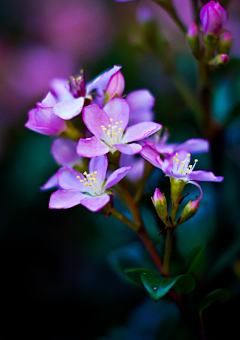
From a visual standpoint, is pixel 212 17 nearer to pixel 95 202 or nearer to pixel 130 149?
pixel 130 149

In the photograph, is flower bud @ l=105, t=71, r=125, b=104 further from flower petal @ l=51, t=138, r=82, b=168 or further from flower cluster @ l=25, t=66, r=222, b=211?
flower petal @ l=51, t=138, r=82, b=168

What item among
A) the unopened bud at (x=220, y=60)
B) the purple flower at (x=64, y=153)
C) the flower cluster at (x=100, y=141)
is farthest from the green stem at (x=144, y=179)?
the unopened bud at (x=220, y=60)

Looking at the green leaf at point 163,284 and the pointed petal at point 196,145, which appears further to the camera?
the pointed petal at point 196,145

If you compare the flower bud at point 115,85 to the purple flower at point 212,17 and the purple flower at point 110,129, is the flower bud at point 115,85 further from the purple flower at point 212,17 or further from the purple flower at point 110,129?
the purple flower at point 212,17

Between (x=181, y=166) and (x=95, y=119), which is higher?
(x=95, y=119)

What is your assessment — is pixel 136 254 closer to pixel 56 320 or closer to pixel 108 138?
pixel 108 138

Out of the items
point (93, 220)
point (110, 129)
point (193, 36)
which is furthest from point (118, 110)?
point (93, 220)

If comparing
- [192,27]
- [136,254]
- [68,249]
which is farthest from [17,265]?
[192,27]
